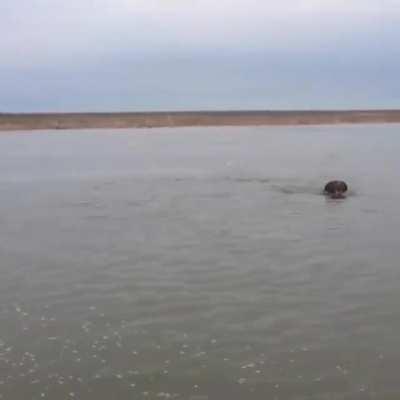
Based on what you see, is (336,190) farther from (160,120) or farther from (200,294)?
(160,120)

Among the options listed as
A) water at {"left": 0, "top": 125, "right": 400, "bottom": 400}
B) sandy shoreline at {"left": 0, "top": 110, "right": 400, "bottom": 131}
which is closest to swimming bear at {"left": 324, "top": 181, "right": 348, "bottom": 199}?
water at {"left": 0, "top": 125, "right": 400, "bottom": 400}

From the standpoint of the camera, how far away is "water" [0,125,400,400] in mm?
9695

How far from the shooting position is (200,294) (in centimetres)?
1320

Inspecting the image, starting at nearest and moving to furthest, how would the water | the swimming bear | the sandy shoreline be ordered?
the water, the swimming bear, the sandy shoreline

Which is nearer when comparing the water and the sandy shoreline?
the water

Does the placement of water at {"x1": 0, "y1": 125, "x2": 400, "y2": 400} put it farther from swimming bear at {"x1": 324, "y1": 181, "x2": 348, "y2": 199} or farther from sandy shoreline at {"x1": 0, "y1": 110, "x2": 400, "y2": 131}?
sandy shoreline at {"x1": 0, "y1": 110, "x2": 400, "y2": 131}

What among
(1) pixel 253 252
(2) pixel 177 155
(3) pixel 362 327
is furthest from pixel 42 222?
(2) pixel 177 155

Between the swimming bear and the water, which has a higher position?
the swimming bear

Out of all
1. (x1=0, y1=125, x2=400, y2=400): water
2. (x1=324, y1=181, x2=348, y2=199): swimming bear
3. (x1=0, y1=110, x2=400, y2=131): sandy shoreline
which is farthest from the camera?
(x1=0, y1=110, x2=400, y2=131): sandy shoreline

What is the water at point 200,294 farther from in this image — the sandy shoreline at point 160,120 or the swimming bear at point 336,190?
the sandy shoreline at point 160,120

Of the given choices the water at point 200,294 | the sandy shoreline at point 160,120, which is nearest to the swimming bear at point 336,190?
the water at point 200,294

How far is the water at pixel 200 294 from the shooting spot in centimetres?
970

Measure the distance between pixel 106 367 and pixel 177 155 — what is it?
37.1 m

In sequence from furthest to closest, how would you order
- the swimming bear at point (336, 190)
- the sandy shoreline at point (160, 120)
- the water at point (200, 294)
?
1. the sandy shoreline at point (160, 120)
2. the swimming bear at point (336, 190)
3. the water at point (200, 294)
